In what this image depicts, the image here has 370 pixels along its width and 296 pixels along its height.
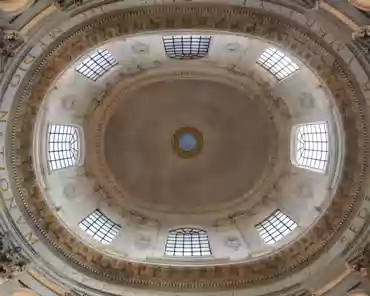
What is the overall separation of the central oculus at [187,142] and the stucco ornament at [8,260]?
14.0m

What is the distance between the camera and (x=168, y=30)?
82.9 feet

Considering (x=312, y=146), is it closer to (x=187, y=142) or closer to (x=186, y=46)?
(x=186, y=46)

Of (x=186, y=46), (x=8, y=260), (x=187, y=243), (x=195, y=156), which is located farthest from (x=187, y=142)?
(x=8, y=260)

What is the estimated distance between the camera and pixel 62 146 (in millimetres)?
30891

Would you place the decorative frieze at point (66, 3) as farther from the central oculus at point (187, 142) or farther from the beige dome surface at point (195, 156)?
the central oculus at point (187, 142)

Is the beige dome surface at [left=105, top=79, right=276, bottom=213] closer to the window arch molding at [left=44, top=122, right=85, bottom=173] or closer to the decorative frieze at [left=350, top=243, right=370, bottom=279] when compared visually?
the window arch molding at [left=44, top=122, right=85, bottom=173]

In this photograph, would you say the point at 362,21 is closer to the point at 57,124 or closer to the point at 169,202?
the point at 57,124

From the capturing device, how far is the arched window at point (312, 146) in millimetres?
30125

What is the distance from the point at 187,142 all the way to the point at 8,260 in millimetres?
15101

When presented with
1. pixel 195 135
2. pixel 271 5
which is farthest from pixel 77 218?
pixel 271 5

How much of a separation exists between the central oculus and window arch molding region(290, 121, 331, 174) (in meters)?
5.91

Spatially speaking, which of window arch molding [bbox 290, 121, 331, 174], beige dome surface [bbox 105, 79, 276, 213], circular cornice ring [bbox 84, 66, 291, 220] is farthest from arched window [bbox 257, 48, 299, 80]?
beige dome surface [bbox 105, 79, 276, 213]

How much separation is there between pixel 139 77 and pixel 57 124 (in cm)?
595

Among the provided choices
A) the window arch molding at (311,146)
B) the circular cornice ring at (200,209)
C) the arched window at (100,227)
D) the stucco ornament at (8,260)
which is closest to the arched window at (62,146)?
the circular cornice ring at (200,209)
